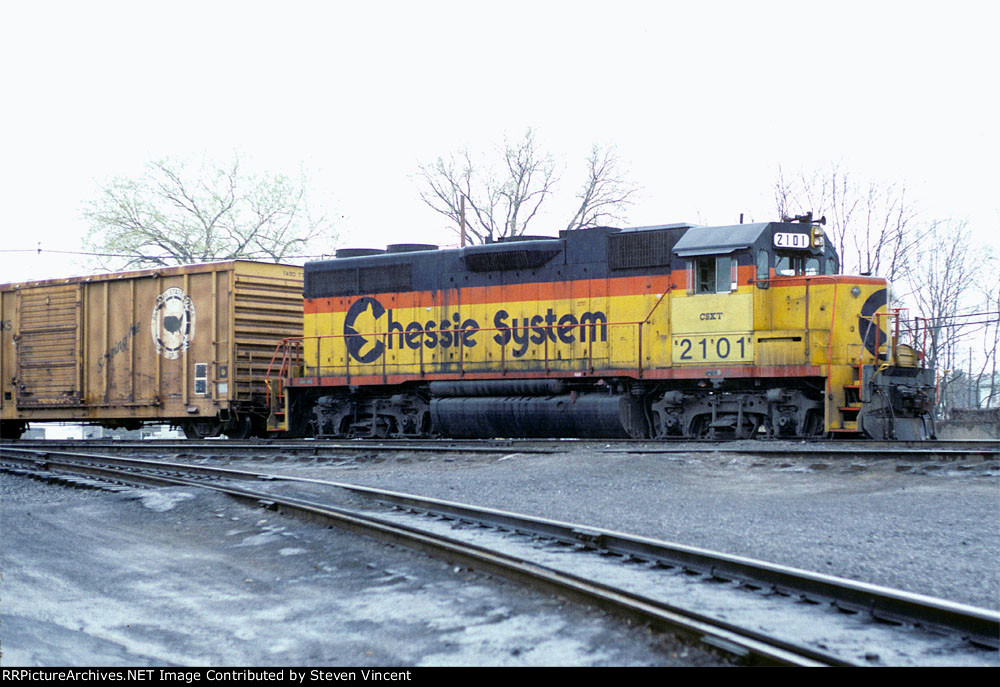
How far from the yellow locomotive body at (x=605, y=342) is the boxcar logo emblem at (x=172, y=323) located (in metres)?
2.24

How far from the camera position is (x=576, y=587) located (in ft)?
16.1

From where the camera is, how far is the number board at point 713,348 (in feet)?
45.9

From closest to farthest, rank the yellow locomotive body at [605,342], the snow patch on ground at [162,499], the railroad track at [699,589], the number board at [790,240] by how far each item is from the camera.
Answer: the railroad track at [699,589]
the snow patch on ground at [162,499]
the yellow locomotive body at [605,342]
the number board at [790,240]

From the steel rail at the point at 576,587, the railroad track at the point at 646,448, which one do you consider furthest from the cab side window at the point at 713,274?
the steel rail at the point at 576,587

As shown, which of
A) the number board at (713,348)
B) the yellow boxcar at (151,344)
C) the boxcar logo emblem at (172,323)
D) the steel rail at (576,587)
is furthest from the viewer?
the boxcar logo emblem at (172,323)

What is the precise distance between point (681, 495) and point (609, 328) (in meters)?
6.03

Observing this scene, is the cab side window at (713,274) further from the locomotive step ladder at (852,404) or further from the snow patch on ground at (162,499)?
the snow patch on ground at (162,499)

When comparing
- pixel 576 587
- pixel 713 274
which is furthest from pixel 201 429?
pixel 576 587

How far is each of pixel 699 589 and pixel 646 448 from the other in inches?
302

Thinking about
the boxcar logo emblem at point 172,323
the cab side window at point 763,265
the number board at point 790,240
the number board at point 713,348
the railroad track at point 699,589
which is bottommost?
the railroad track at point 699,589

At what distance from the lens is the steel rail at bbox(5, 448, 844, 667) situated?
370 centimetres

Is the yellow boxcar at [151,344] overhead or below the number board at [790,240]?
below
